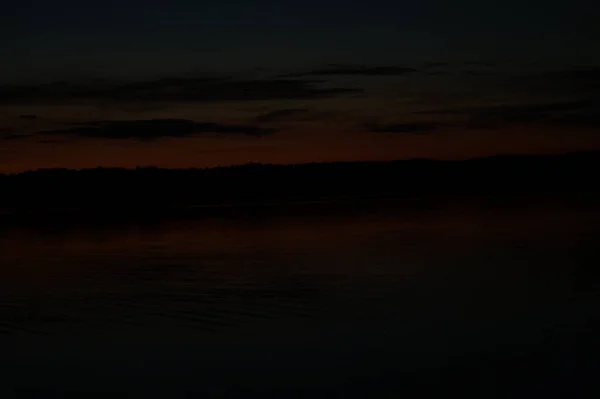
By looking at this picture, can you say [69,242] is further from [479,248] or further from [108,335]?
[108,335]

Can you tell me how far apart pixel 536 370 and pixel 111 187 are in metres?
52.7

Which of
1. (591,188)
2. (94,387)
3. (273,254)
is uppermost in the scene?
(591,188)

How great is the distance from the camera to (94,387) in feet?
30.4

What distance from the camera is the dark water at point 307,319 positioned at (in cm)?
918

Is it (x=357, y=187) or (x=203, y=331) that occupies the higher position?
(x=357, y=187)

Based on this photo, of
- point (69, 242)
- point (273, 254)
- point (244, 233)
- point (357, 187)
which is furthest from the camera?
point (357, 187)

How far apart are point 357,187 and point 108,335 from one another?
58886mm

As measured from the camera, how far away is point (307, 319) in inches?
475

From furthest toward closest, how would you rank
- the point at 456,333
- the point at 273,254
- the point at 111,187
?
the point at 111,187 < the point at 273,254 < the point at 456,333

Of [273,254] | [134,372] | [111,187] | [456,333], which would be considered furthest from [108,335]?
[111,187]

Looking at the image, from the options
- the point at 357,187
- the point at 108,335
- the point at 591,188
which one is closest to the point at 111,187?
the point at 357,187

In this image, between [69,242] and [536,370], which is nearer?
[536,370]

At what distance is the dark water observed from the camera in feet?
30.1

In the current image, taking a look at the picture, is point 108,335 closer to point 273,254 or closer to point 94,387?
point 94,387
